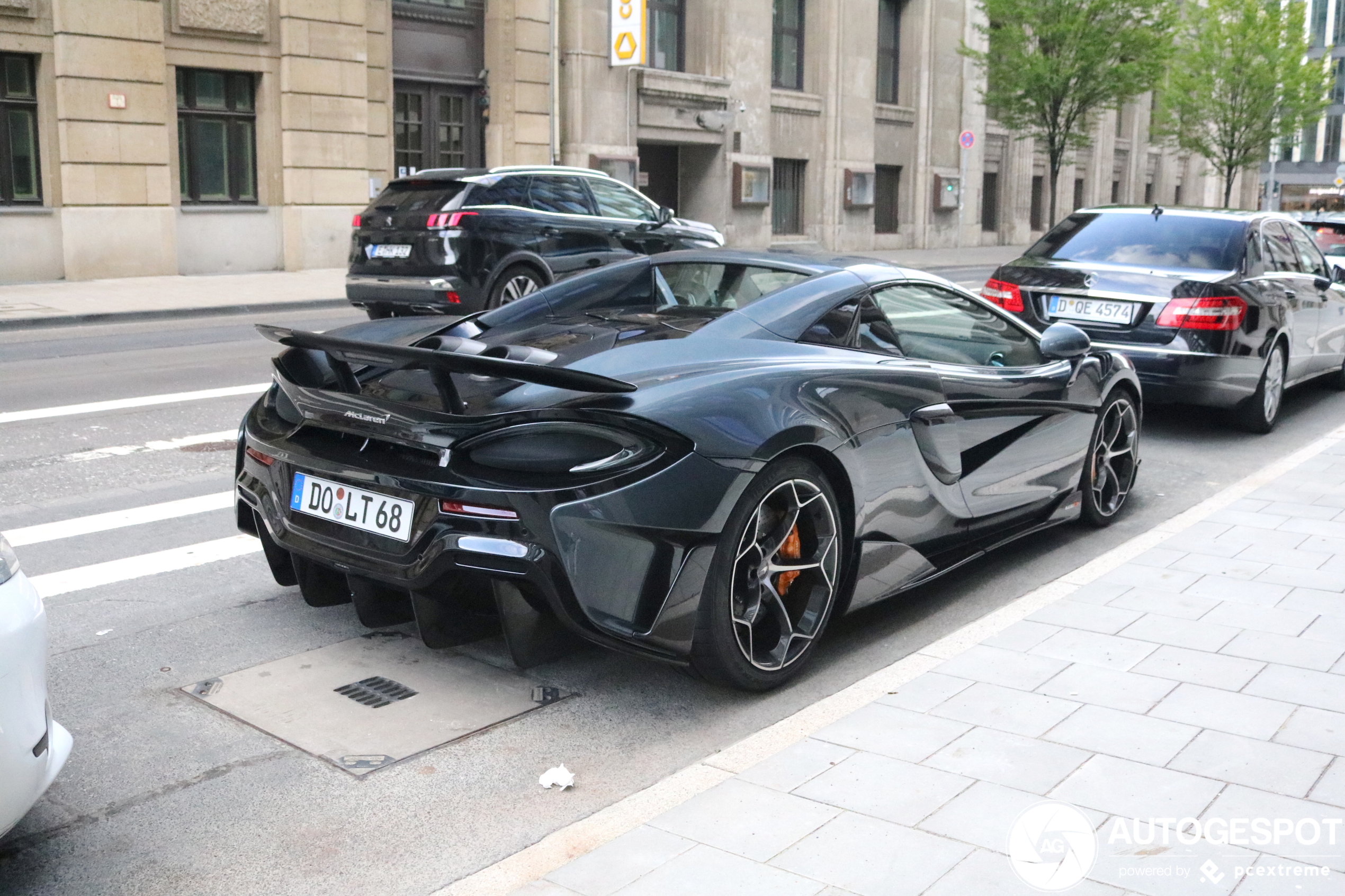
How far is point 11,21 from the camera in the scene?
61.7ft

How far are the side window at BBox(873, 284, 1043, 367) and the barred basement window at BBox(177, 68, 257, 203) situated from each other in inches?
706

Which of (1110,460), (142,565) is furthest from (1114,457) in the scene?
(142,565)

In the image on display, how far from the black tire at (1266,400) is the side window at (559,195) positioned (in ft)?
23.1

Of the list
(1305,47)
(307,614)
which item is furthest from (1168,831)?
(1305,47)

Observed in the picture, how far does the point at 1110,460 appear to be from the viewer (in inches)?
258

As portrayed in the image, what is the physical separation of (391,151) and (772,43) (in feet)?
38.0

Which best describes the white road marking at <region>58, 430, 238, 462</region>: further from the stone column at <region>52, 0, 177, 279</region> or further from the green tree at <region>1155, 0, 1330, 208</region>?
the green tree at <region>1155, 0, 1330, 208</region>

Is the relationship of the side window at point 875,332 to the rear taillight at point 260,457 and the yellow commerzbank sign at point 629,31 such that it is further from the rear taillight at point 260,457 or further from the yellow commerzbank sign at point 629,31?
the yellow commerzbank sign at point 629,31

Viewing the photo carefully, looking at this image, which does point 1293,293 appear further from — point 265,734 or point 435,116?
point 435,116

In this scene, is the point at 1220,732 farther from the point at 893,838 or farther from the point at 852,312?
the point at 852,312

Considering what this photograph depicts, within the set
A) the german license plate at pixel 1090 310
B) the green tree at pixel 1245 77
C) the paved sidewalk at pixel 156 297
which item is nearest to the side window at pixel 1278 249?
the german license plate at pixel 1090 310

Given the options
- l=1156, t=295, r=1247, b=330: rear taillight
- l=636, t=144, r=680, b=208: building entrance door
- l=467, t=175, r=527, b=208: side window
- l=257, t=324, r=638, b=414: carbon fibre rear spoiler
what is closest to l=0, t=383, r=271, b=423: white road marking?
l=467, t=175, r=527, b=208: side window

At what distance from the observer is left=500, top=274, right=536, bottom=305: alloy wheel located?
1317 cm

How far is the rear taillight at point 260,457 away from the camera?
173 inches
